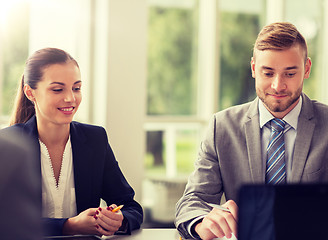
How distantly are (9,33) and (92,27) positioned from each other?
0.65 meters

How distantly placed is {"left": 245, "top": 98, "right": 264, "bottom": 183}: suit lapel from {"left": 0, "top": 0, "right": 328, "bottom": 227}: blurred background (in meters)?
1.86

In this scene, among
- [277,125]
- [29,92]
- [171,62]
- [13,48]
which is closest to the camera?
[277,125]

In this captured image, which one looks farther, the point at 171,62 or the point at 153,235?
the point at 171,62

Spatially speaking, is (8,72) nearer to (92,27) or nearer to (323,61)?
(92,27)

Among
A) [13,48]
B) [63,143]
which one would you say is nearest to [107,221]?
[63,143]

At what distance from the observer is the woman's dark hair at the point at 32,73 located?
5.91 ft

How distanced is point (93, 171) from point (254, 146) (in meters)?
0.67

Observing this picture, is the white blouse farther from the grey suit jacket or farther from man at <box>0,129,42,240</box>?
man at <box>0,129,42,240</box>

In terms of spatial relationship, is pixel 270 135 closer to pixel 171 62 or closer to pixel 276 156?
pixel 276 156

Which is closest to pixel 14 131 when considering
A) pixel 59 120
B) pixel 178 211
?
pixel 59 120

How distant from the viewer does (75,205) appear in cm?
183

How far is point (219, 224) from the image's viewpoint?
1297mm

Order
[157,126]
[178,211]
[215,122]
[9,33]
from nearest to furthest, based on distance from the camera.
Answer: [178,211]
[215,122]
[9,33]
[157,126]

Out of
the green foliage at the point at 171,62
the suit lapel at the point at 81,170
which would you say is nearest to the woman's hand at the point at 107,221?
the suit lapel at the point at 81,170
